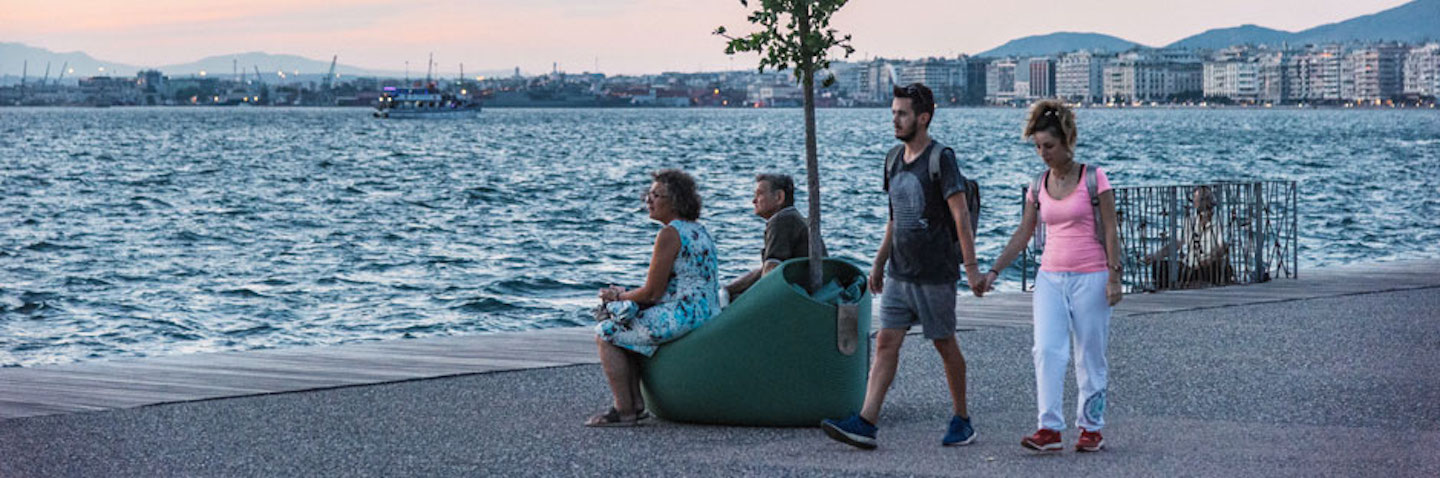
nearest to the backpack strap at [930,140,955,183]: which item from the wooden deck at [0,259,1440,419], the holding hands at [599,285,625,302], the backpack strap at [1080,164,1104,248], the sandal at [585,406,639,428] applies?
the backpack strap at [1080,164,1104,248]

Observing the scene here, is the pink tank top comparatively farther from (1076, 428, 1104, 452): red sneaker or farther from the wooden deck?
the wooden deck

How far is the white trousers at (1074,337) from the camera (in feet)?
22.5

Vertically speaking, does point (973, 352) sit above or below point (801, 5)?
below

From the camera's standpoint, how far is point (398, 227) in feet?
124

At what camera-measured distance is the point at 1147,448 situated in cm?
713

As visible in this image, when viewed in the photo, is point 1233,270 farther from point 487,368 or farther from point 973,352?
point 487,368

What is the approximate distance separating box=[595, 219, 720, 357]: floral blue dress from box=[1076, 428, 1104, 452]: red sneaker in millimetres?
1781

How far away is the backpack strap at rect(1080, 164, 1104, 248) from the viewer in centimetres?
679

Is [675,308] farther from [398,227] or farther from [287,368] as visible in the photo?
[398,227]

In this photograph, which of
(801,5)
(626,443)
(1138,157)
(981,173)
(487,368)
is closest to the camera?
(626,443)

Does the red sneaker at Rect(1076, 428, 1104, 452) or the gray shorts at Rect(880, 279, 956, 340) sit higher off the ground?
the gray shorts at Rect(880, 279, 956, 340)

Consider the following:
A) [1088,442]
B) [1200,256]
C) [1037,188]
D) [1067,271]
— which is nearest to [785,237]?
[1037,188]

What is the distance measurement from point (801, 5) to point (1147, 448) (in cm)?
244

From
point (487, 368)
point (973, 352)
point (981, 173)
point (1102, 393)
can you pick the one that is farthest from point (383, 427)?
point (981, 173)
